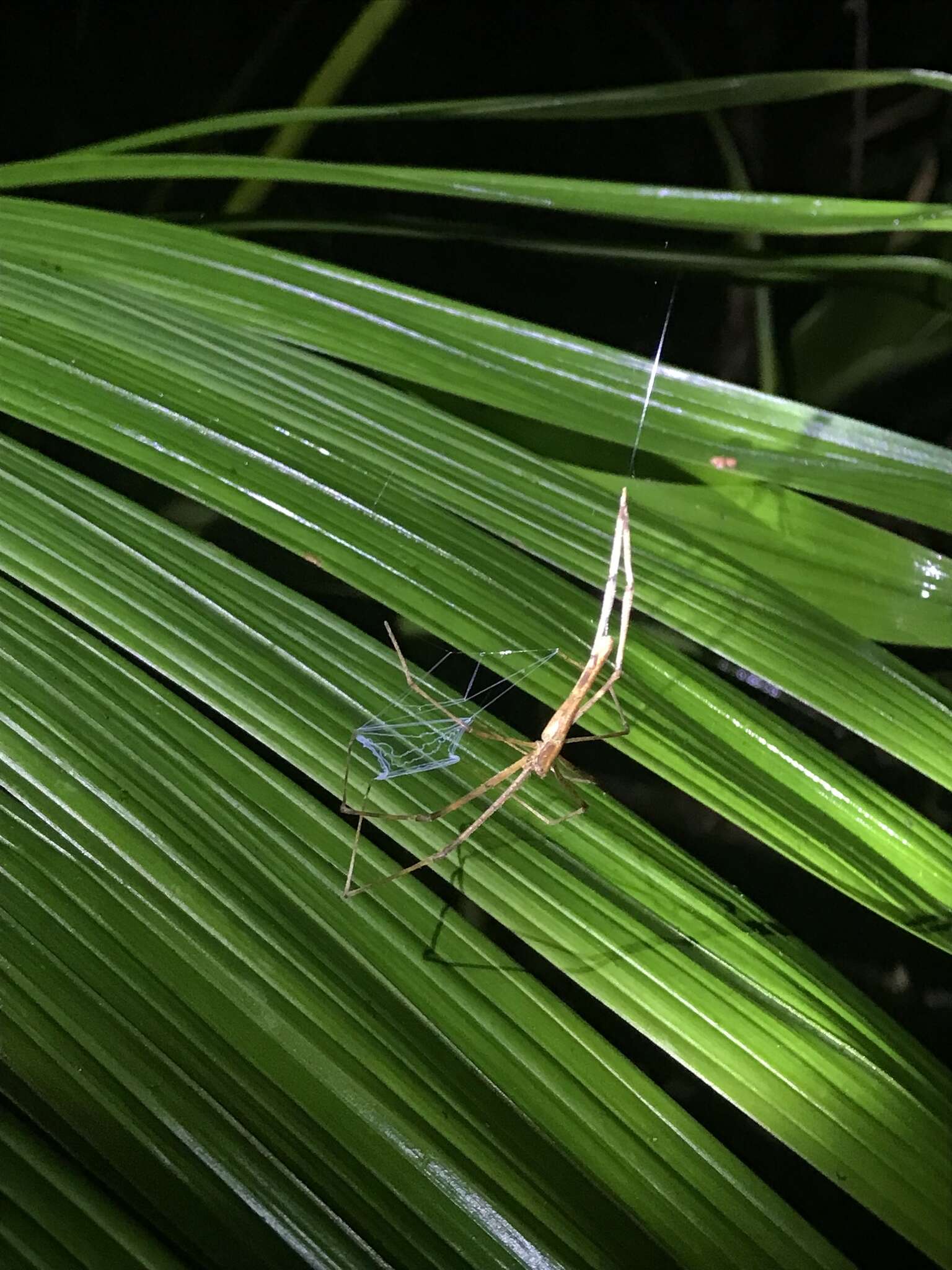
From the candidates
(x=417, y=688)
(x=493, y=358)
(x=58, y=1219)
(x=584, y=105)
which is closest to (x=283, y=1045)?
(x=58, y=1219)

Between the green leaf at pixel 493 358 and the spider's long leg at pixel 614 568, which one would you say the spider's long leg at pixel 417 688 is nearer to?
the spider's long leg at pixel 614 568

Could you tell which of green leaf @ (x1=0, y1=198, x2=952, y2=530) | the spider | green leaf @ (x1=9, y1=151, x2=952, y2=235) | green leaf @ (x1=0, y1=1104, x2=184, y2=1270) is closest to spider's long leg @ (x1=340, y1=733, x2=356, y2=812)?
the spider

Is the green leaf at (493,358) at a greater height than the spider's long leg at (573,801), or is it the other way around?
the green leaf at (493,358)

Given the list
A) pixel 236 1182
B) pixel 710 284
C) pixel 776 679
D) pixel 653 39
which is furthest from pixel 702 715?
pixel 653 39

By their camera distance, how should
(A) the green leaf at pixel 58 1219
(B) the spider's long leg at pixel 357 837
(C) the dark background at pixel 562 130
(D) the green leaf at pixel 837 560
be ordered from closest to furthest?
(A) the green leaf at pixel 58 1219, (B) the spider's long leg at pixel 357 837, (D) the green leaf at pixel 837 560, (C) the dark background at pixel 562 130

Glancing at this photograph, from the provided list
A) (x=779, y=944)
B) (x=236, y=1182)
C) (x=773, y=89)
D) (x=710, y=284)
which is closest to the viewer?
(x=236, y=1182)

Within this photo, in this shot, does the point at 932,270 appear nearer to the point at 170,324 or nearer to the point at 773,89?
the point at 773,89

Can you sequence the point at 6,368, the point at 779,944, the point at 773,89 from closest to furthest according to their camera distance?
the point at 779,944, the point at 6,368, the point at 773,89

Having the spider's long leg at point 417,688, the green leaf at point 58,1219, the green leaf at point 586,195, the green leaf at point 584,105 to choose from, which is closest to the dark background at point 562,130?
the green leaf at point 584,105
